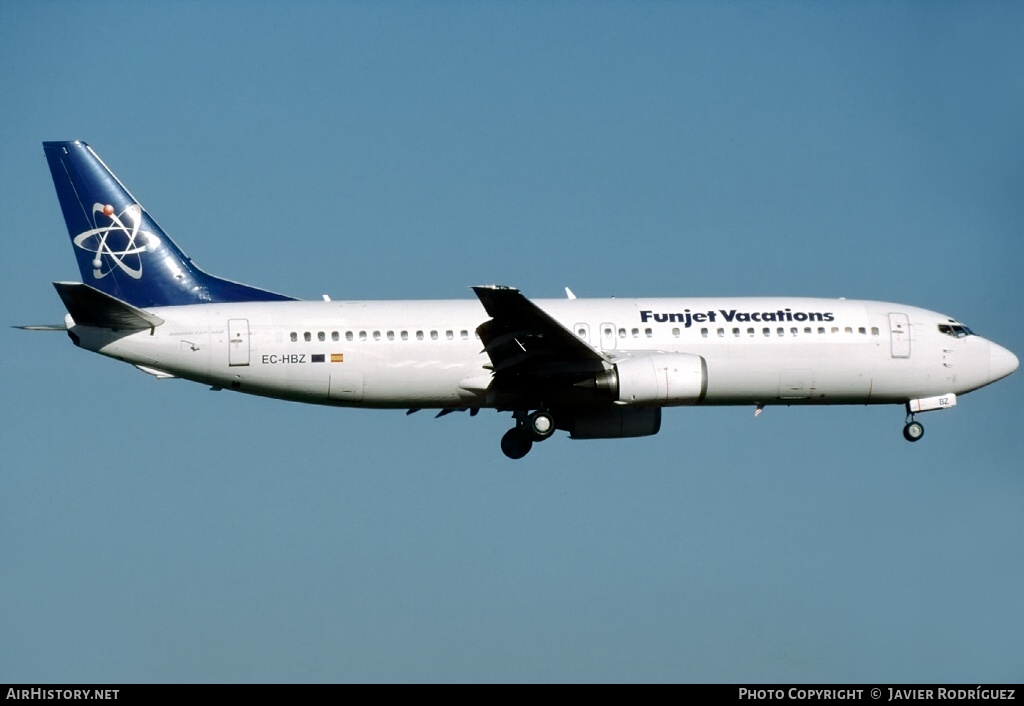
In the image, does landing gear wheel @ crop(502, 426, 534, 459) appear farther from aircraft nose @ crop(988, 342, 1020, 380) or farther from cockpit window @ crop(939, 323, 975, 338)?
aircraft nose @ crop(988, 342, 1020, 380)

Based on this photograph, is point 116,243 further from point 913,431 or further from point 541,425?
point 913,431

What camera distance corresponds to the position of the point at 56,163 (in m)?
48.6

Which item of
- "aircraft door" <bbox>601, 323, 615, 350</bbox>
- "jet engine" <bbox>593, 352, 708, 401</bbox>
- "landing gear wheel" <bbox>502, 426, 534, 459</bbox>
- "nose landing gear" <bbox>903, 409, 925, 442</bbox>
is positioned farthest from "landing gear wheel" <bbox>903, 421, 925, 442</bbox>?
"landing gear wheel" <bbox>502, 426, 534, 459</bbox>

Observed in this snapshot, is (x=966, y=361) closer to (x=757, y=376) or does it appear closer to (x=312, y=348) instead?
(x=757, y=376)

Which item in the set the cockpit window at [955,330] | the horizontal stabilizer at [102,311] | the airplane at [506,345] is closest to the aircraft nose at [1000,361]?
the airplane at [506,345]

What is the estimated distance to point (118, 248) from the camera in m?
48.5

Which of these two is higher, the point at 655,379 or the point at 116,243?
the point at 116,243

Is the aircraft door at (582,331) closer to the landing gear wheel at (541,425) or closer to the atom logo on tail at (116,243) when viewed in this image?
the landing gear wheel at (541,425)

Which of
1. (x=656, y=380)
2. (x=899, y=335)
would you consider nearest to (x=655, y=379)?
(x=656, y=380)

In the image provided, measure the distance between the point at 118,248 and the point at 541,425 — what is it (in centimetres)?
1419

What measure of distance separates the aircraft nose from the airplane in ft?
0.21

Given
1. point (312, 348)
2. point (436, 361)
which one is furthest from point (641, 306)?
point (312, 348)

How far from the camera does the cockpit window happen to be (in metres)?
50.7
